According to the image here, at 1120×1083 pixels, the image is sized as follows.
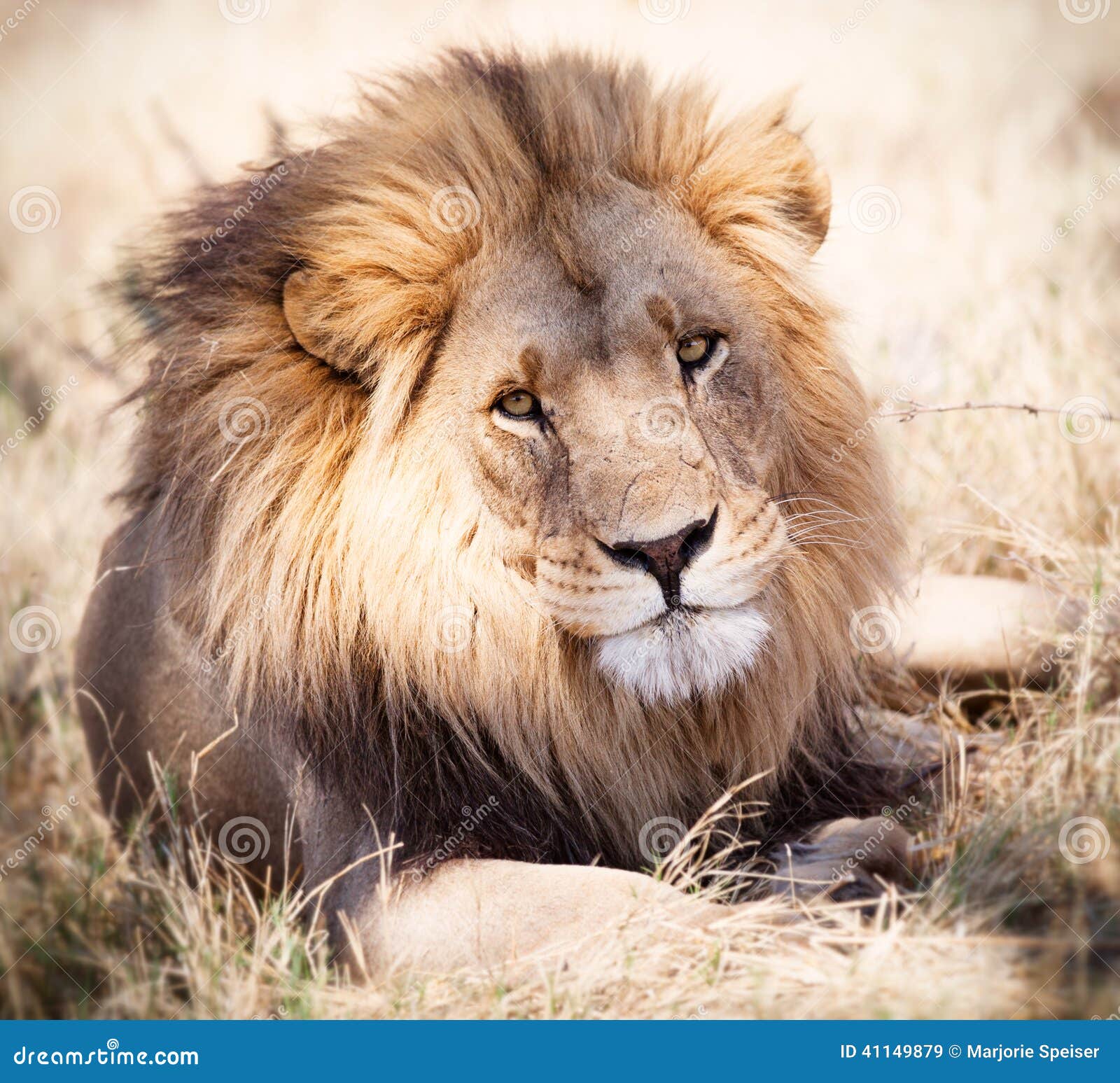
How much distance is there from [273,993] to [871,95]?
7292 mm

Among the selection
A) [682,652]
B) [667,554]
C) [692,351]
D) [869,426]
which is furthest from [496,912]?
[869,426]

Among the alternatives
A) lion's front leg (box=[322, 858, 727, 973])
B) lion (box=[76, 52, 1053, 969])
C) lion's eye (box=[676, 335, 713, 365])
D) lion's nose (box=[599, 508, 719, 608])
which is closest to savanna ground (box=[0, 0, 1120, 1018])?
lion's front leg (box=[322, 858, 727, 973])

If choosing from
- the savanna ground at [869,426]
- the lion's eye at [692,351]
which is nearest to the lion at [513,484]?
the lion's eye at [692,351]

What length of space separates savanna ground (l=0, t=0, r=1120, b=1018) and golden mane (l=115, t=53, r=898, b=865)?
1.20ft

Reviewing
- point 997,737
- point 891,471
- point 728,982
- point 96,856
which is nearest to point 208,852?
point 96,856

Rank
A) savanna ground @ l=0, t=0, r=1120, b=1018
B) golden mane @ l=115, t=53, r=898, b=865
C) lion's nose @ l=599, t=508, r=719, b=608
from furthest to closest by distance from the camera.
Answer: golden mane @ l=115, t=53, r=898, b=865, savanna ground @ l=0, t=0, r=1120, b=1018, lion's nose @ l=599, t=508, r=719, b=608

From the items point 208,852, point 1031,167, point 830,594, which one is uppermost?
point 1031,167

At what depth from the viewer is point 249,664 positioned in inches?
116

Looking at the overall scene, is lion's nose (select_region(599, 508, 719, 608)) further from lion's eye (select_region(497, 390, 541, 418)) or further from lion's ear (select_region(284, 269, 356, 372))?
lion's ear (select_region(284, 269, 356, 372))

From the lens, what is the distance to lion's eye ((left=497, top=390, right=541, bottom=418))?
2750 mm

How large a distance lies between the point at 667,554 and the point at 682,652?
0.70 feet

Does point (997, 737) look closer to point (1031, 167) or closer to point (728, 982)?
point (728, 982)

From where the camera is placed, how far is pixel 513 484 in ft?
8.95

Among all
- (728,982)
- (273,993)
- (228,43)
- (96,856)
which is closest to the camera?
(728,982)
